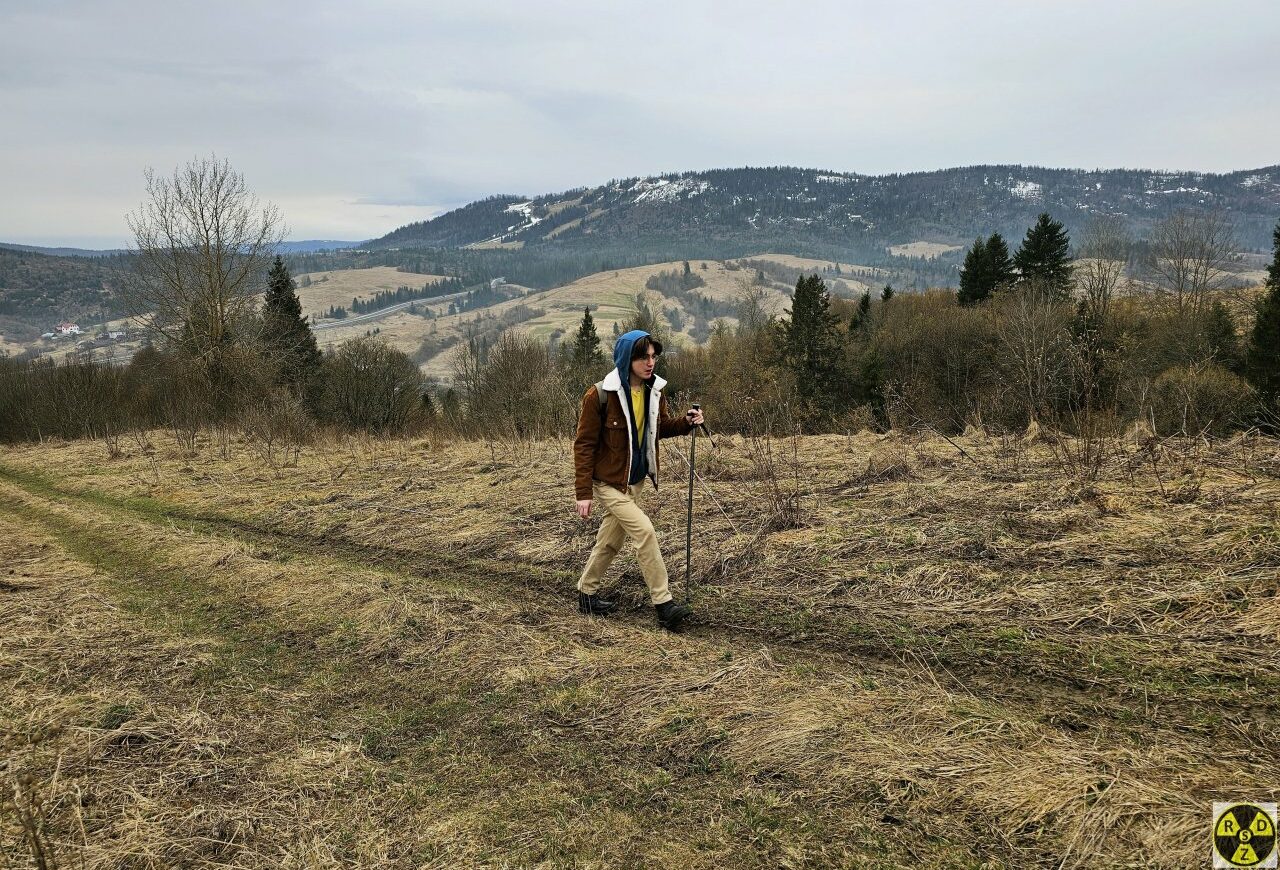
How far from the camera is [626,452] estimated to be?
564cm

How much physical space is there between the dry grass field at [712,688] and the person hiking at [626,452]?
0.55 m

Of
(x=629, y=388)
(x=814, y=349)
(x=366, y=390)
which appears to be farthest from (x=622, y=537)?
(x=814, y=349)

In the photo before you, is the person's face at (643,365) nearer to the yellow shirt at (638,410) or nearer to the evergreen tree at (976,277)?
the yellow shirt at (638,410)

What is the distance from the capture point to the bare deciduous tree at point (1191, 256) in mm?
42781

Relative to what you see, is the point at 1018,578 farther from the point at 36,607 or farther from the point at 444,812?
the point at 36,607

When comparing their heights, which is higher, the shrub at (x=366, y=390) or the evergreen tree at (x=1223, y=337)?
the evergreen tree at (x=1223, y=337)

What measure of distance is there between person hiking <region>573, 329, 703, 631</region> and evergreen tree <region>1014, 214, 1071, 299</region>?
45.4 metres

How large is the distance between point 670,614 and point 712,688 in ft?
3.43

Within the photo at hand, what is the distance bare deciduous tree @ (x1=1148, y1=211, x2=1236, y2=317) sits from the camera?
1684 inches

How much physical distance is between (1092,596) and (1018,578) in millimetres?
530

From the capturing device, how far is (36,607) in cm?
610

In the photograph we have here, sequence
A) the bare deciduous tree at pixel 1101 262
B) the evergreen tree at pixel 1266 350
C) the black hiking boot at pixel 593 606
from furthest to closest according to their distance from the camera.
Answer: the bare deciduous tree at pixel 1101 262 < the evergreen tree at pixel 1266 350 < the black hiking boot at pixel 593 606

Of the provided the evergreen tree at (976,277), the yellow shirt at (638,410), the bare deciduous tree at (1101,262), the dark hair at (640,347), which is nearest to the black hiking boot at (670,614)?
the yellow shirt at (638,410)

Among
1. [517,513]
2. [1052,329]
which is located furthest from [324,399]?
[1052,329]
